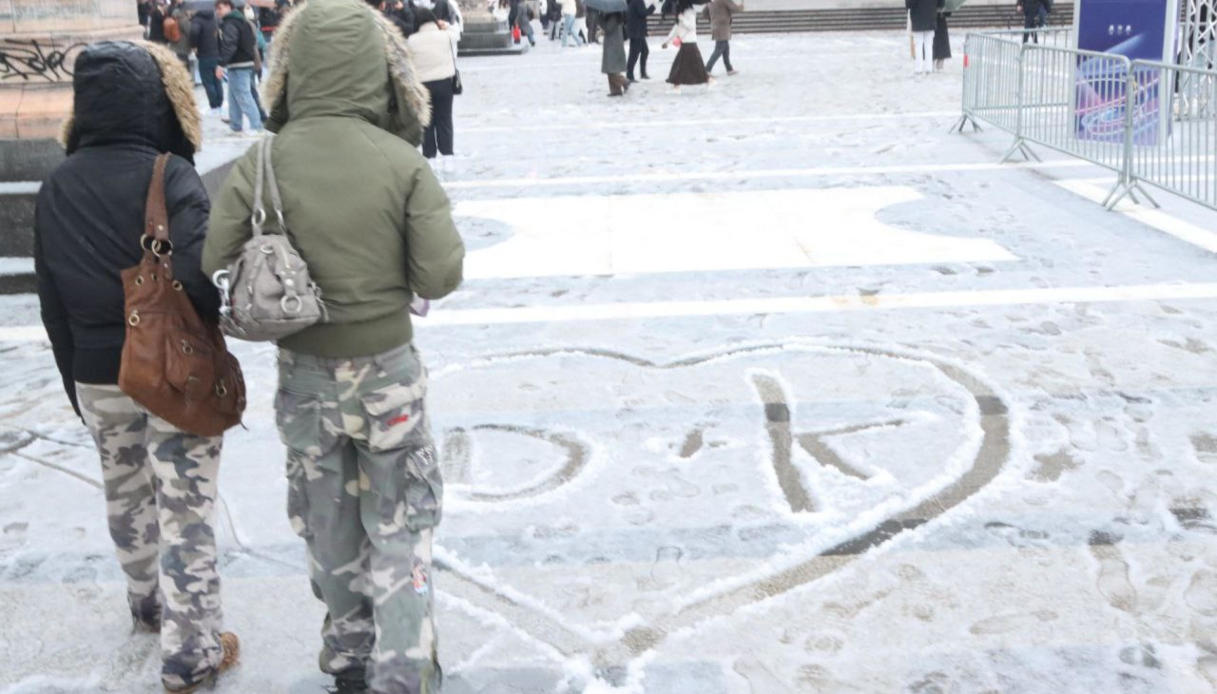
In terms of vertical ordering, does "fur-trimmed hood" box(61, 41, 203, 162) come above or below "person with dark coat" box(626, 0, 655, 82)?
below

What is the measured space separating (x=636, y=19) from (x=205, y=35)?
644 centimetres

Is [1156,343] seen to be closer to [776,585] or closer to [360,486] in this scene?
[776,585]

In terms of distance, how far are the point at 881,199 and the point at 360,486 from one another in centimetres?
781

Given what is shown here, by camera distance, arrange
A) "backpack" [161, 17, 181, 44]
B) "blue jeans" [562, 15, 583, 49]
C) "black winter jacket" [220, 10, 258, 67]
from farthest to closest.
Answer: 1. "blue jeans" [562, 15, 583, 49]
2. "backpack" [161, 17, 181, 44]
3. "black winter jacket" [220, 10, 258, 67]

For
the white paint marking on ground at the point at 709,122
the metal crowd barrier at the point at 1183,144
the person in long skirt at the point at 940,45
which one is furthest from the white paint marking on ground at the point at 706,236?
the person in long skirt at the point at 940,45

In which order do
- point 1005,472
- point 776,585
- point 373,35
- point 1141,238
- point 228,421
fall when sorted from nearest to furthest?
point 373,35 → point 228,421 → point 776,585 → point 1005,472 → point 1141,238

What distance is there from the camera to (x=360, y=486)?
3.43m

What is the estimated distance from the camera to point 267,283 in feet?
10.2

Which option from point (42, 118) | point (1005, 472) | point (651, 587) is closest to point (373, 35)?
point (651, 587)

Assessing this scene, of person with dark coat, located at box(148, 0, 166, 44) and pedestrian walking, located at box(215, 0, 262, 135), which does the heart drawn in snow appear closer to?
pedestrian walking, located at box(215, 0, 262, 135)

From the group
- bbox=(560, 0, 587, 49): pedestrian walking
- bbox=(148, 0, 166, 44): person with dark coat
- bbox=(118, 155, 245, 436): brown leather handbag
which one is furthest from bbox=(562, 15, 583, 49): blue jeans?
bbox=(118, 155, 245, 436): brown leather handbag

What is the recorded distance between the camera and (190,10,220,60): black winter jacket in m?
17.2

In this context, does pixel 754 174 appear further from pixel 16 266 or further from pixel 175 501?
pixel 175 501

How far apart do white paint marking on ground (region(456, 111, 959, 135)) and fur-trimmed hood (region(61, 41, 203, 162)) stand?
12149 mm
